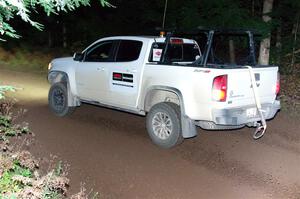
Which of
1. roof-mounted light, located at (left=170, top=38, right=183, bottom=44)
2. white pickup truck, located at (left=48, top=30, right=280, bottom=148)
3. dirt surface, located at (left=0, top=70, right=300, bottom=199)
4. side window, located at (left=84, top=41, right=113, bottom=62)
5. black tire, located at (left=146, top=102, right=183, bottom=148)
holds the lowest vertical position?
dirt surface, located at (left=0, top=70, right=300, bottom=199)

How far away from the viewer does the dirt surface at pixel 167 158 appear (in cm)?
592

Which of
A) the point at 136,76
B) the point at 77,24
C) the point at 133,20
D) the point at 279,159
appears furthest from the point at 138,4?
the point at 279,159

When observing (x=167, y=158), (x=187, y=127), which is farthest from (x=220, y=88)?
(x=167, y=158)

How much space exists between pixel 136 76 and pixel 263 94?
95.3 inches

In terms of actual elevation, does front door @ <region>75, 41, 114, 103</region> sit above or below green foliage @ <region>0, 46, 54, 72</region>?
above

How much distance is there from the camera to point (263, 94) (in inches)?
298

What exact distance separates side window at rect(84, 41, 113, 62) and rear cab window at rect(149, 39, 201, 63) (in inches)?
48.9

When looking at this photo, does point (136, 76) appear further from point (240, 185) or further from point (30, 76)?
point (30, 76)

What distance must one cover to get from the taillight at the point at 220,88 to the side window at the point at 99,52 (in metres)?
2.97

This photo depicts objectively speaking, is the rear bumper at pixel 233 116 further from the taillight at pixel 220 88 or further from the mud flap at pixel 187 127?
the mud flap at pixel 187 127

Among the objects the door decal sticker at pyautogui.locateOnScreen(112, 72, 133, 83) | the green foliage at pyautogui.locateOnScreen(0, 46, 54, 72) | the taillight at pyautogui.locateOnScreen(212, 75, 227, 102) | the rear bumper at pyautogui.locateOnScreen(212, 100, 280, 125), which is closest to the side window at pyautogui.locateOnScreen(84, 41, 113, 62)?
the door decal sticker at pyautogui.locateOnScreen(112, 72, 133, 83)

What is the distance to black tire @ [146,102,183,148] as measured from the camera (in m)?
7.44

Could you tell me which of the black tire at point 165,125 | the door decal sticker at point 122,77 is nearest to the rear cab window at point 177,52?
the door decal sticker at point 122,77

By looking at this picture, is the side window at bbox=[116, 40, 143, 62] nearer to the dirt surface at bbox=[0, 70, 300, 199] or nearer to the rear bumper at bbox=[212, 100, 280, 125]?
the dirt surface at bbox=[0, 70, 300, 199]
